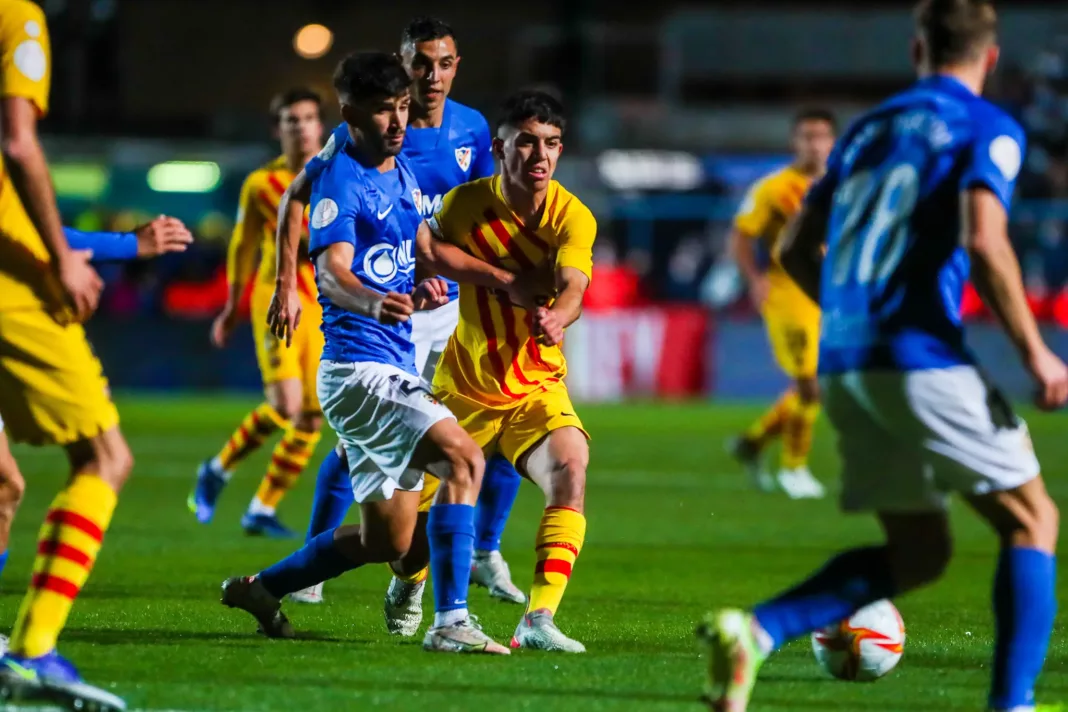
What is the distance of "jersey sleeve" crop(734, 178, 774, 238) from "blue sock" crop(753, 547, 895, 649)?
7969 millimetres

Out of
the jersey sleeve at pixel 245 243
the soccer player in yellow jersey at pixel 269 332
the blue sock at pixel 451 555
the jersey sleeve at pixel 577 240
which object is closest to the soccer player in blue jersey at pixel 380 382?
the blue sock at pixel 451 555

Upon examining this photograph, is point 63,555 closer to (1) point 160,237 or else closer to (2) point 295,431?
(1) point 160,237

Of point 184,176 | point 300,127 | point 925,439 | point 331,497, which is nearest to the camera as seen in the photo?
point 925,439

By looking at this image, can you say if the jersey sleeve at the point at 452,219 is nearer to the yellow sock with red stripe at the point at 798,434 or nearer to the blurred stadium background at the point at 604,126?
the yellow sock with red stripe at the point at 798,434

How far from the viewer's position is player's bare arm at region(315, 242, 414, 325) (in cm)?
560

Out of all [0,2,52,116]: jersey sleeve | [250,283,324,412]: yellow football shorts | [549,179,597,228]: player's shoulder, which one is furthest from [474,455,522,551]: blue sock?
[0,2,52,116]: jersey sleeve

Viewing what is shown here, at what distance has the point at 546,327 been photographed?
5.93 metres

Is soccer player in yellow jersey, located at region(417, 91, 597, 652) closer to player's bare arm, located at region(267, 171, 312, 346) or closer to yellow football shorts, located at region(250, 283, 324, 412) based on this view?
player's bare arm, located at region(267, 171, 312, 346)

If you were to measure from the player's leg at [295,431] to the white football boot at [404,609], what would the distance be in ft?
11.1

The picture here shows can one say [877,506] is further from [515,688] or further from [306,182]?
[306,182]

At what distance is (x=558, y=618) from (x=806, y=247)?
2527 mm

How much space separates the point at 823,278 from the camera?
4.89 meters

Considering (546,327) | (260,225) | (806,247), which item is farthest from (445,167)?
(806,247)

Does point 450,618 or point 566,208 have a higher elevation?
point 566,208
